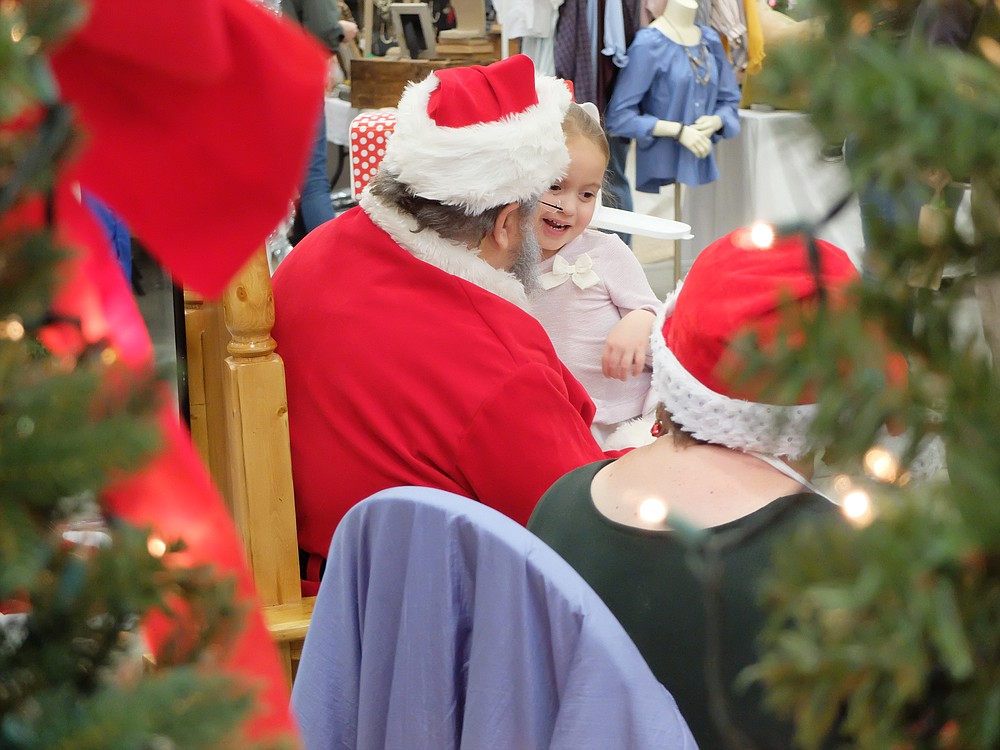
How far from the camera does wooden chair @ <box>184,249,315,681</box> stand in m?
1.51

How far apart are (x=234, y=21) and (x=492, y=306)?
3.72ft

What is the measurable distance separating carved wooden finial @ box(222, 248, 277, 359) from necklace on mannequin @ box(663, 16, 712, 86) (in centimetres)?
300

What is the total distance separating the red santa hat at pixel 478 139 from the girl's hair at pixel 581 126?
0.27 metres

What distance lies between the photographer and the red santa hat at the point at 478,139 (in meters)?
1.72

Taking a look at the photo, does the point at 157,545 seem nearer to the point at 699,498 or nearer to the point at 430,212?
the point at 699,498

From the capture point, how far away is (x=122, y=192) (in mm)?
531

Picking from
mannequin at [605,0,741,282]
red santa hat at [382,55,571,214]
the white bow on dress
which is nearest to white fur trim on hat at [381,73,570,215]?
red santa hat at [382,55,571,214]

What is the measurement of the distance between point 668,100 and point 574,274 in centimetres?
213

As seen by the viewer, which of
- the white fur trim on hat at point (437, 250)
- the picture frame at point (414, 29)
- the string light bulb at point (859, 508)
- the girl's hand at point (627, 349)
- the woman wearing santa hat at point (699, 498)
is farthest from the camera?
the picture frame at point (414, 29)

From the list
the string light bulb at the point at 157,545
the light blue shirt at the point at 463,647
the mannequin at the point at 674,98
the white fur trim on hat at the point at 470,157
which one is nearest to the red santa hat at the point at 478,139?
the white fur trim on hat at the point at 470,157

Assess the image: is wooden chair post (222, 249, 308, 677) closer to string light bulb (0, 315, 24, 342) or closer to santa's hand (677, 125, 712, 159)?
string light bulb (0, 315, 24, 342)

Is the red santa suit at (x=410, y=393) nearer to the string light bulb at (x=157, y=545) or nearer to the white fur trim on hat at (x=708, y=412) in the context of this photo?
the white fur trim on hat at (x=708, y=412)

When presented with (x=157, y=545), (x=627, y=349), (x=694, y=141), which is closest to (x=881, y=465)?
(x=157, y=545)

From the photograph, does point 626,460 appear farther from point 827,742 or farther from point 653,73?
point 653,73
